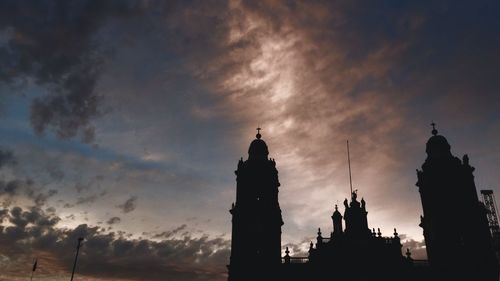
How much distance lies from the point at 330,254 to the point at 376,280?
5.46 meters

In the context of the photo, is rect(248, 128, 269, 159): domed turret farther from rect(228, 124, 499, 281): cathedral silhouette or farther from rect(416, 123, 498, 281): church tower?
rect(416, 123, 498, 281): church tower

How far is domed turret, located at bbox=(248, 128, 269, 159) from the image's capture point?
5056cm

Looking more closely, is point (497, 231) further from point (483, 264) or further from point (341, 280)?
point (341, 280)

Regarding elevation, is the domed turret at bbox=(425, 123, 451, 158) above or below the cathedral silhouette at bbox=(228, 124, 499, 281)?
above

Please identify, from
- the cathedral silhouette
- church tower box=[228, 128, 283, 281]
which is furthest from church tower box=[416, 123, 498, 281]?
church tower box=[228, 128, 283, 281]

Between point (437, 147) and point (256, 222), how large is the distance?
76.2ft

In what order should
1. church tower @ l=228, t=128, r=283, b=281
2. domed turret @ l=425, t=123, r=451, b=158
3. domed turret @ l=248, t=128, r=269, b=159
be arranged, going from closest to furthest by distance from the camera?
1. church tower @ l=228, t=128, r=283, b=281
2. domed turret @ l=425, t=123, r=451, b=158
3. domed turret @ l=248, t=128, r=269, b=159

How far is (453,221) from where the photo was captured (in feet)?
141

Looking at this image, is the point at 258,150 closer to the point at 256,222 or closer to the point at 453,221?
the point at 256,222

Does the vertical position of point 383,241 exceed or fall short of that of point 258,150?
it falls short

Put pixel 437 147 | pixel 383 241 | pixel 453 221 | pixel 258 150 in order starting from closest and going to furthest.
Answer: pixel 453 221
pixel 383 241
pixel 437 147
pixel 258 150

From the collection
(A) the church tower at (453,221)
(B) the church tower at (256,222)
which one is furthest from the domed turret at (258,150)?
(A) the church tower at (453,221)

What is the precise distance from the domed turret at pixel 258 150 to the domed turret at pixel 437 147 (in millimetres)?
19728

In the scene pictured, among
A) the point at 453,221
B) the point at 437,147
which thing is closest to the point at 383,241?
the point at 453,221
